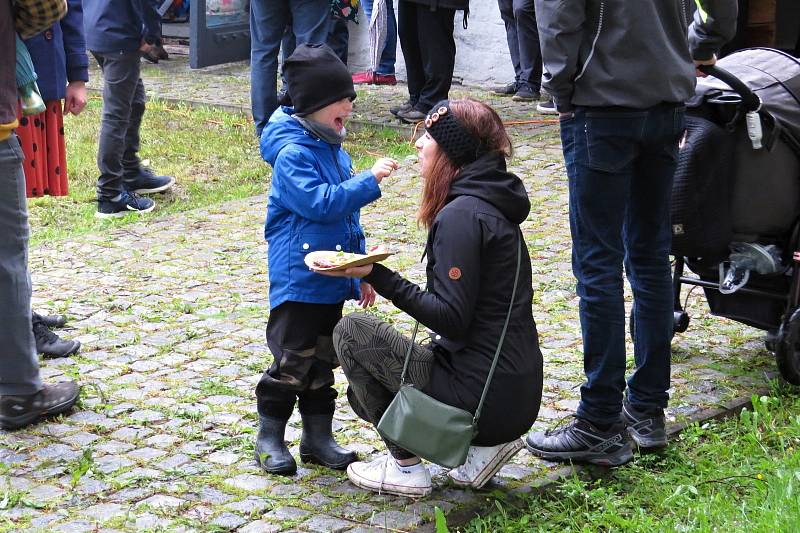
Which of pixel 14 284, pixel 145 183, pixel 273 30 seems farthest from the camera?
pixel 273 30

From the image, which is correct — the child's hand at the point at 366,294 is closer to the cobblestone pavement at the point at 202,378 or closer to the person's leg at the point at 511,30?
the cobblestone pavement at the point at 202,378

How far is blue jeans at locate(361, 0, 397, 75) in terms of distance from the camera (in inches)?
448

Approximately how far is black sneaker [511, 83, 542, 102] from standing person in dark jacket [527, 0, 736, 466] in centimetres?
629

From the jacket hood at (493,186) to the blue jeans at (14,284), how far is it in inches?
67.8

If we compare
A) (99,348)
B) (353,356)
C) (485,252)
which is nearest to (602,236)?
(485,252)

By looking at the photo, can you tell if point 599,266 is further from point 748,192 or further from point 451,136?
point 748,192

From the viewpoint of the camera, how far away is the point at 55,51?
5.38m

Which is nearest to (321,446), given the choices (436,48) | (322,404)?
(322,404)

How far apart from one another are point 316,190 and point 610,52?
108 centimetres

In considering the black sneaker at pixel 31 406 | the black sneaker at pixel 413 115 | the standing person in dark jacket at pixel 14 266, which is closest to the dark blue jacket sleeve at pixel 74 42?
the standing person in dark jacket at pixel 14 266

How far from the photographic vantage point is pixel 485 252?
3.87m

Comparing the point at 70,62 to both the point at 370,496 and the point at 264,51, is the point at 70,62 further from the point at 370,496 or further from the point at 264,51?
the point at 264,51

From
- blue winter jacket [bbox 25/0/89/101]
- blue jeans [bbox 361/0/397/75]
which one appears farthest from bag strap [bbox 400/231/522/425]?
blue jeans [bbox 361/0/397/75]

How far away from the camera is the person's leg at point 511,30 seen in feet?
36.2
